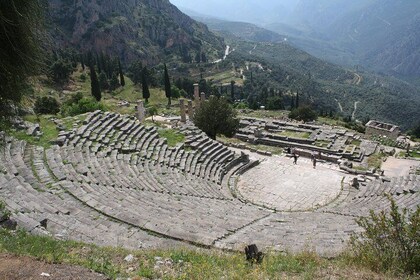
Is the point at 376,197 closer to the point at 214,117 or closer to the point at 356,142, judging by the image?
the point at 214,117

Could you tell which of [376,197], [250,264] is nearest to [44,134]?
[250,264]

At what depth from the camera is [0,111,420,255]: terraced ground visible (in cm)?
1034

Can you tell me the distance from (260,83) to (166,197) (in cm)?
9760

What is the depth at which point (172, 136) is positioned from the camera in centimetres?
2381

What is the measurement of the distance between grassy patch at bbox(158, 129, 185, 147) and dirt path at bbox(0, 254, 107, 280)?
622 inches

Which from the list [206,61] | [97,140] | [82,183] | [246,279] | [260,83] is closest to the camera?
[246,279]

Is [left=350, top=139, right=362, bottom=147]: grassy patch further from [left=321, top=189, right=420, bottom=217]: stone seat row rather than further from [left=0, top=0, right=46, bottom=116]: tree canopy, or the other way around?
[left=0, top=0, right=46, bottom=116]: tree canopy

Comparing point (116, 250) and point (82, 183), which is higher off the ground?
point (116, 250)

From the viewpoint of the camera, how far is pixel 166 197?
14.8 metres

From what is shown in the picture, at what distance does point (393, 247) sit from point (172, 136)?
17.8 meters

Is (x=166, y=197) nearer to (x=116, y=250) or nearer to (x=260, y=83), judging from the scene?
(x=116, y=250)

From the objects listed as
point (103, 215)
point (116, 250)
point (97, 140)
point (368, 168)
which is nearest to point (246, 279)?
point (116, 250)

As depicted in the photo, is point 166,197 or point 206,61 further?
point 206,61

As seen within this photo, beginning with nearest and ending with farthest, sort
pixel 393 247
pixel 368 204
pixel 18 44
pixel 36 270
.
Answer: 1. pixel 18 44
2. pixel 36 270
3. pixel 393 247
4. pixel 368 204
